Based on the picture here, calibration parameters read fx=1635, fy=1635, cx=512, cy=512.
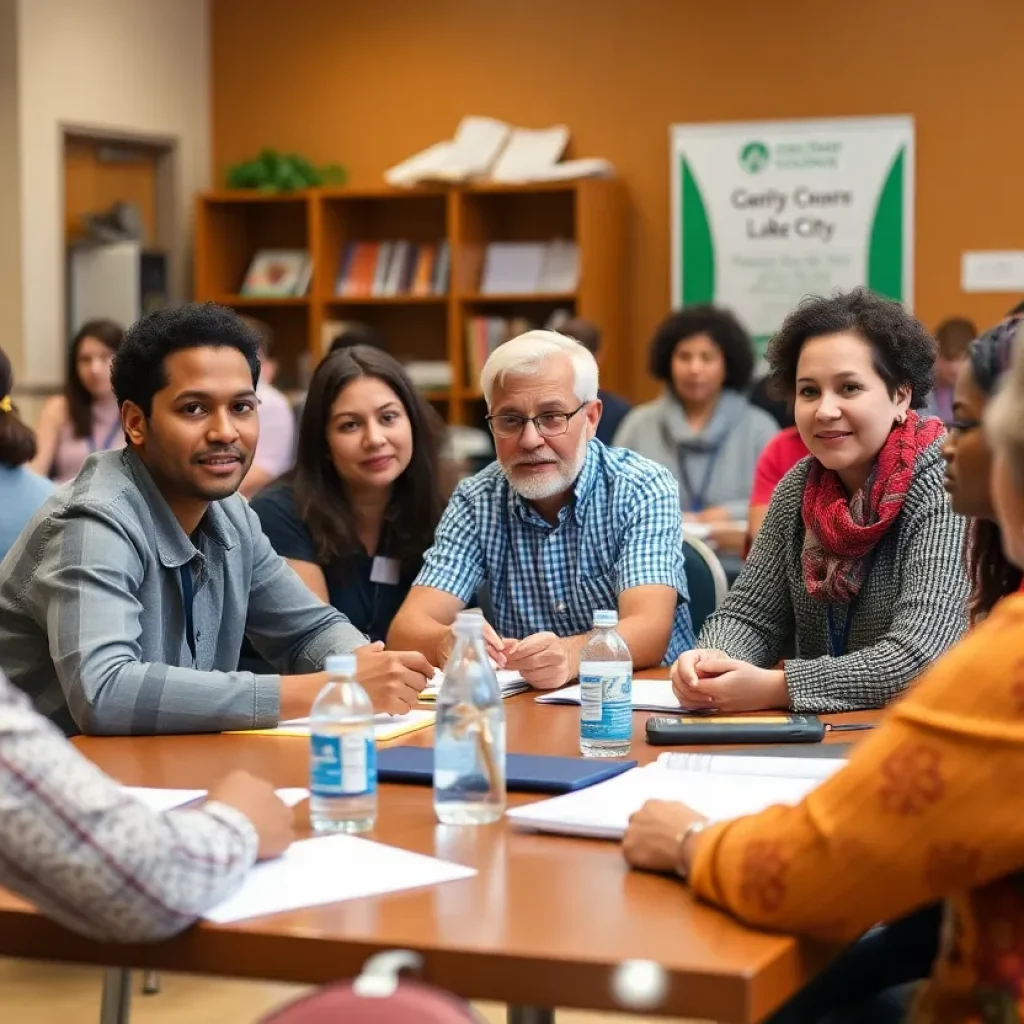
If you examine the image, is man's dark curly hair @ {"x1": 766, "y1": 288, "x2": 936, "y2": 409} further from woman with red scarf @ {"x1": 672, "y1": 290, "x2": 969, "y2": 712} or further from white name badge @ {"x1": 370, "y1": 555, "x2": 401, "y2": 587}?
white name badge @ {"x1": 370, "y1": 555, "x2": 401, "y2": 587}

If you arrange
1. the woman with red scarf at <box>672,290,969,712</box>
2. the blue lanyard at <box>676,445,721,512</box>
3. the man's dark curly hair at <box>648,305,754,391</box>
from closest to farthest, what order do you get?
the woman with red scarf at <box>672,290,969,712</box> < the blue lanyard at <box>676,445,721,512</box> < the man's dark curly hair at <box>648,305,754,391</box>

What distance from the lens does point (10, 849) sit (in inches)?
52.2

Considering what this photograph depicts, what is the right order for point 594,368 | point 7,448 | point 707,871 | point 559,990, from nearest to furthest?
point 559,990, point 707,871, point 594,368, point 7,448

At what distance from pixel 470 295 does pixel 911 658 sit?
5.44m

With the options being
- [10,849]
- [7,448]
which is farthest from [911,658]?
[7,448]

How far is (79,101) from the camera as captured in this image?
24.6 feet

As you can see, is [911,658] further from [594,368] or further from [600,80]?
[600,80]

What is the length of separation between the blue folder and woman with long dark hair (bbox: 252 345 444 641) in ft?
4.85

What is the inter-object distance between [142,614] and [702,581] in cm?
125

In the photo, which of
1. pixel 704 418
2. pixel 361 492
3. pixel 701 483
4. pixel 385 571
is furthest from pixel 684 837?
pixel 704 418

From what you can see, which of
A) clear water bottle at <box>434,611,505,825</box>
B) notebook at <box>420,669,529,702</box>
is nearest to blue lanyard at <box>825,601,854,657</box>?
notebook at <box>420,669,529,702</box>

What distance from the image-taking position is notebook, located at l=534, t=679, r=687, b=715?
2.40m

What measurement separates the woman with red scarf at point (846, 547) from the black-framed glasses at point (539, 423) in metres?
0.42

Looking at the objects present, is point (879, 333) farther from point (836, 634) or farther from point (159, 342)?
point (159, 342)
